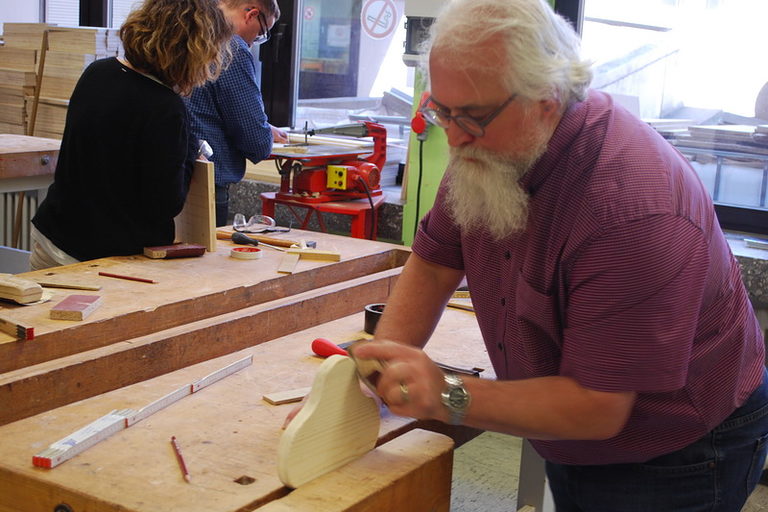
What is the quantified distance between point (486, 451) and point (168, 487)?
2.51m

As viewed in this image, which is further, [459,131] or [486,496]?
[486,496]

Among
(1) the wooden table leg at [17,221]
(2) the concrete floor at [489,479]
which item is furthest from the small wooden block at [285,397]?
(1) the wooden table leg at [17,221]

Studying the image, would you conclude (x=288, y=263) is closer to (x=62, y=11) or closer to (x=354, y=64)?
(x=354, y=64)

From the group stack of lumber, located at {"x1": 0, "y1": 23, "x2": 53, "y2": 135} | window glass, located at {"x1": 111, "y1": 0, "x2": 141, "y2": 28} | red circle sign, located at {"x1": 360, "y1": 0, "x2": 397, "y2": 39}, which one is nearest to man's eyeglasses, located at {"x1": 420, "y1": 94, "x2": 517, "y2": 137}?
red circle sign, located at {"x1": 360, "y1": 0, "x2": 397, "y2": 39}

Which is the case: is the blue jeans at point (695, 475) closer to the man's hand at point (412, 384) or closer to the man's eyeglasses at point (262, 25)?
the man's hand at point (412, 384)

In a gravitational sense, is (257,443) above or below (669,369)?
below

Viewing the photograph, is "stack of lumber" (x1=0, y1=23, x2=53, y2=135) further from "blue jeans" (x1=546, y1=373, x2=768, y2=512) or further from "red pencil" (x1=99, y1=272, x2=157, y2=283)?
"blue jeans" (x1=546, y1=373, x2=768, y2=512)

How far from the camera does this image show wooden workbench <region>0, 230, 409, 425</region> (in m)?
1.67

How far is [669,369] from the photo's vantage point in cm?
120

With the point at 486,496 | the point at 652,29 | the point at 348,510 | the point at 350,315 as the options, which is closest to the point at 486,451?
the point at 486,496

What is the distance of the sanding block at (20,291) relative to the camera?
6.48 feet

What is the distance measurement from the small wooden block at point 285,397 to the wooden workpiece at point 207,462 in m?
0.02

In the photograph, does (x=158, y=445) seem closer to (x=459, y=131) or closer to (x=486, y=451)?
(x=459, y=131)

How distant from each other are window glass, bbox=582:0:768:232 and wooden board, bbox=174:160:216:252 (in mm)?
1686
